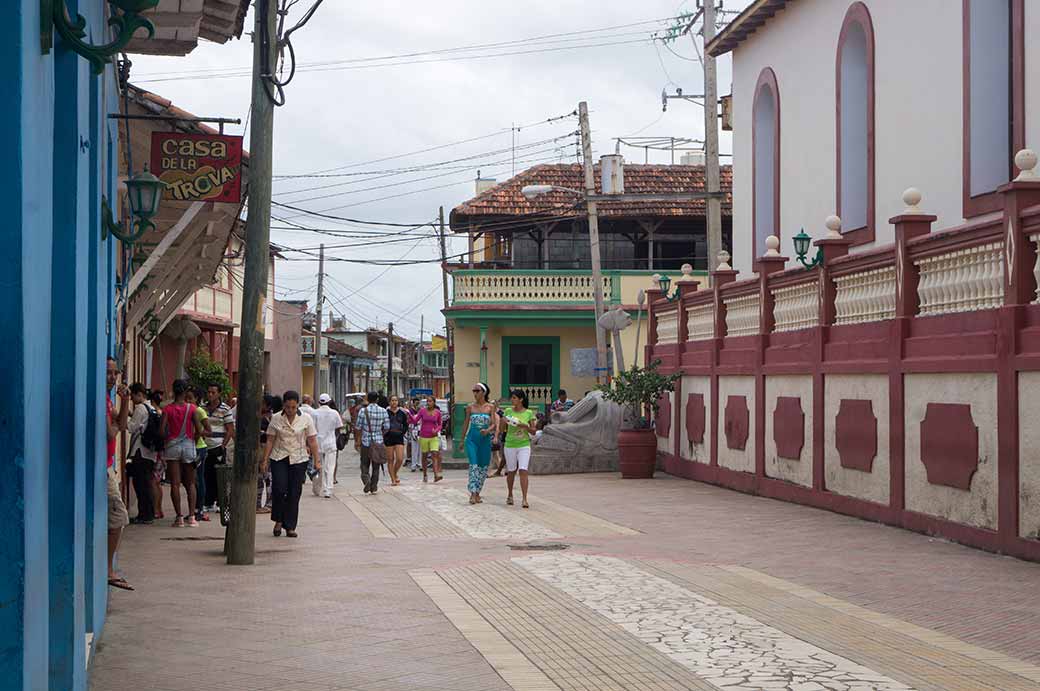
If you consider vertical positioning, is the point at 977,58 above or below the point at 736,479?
above

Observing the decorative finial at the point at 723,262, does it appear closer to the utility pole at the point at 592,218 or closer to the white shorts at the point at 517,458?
the white shorts at the point at 517,458

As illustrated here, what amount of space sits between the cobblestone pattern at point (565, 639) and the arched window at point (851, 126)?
12.1 meters

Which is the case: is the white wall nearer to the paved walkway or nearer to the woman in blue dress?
the paved walkway

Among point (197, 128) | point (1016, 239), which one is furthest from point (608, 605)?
point (197, 128)

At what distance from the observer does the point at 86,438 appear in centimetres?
744

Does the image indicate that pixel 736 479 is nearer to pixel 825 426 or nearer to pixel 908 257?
pixel 825 426

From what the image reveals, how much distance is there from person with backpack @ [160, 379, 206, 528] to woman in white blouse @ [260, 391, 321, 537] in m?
1.42

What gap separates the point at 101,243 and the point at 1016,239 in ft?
26.4

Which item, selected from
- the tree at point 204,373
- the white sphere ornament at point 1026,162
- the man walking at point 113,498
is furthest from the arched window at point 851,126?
the tree at point 204,373

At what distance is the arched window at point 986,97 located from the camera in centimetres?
1733

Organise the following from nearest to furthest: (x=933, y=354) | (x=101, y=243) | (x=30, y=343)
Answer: (x=30, y=343) → (x=101, y=243) → (x=933, y=354)

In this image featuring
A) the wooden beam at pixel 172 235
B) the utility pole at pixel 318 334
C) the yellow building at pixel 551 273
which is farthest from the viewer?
the utility pole at pixel 318 334

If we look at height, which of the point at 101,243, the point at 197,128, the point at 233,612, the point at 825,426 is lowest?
the point at 233,612

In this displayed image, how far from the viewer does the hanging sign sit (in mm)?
15555
